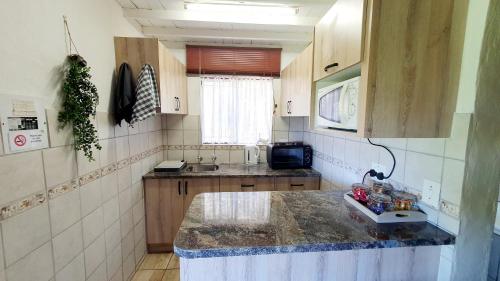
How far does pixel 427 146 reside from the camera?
103 cm

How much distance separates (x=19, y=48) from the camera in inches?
36.3

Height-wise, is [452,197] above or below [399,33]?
below

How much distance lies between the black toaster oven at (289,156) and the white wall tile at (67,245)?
186 centimetres

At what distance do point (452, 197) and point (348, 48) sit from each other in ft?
2.59

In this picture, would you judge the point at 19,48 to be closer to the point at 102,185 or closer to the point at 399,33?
the point at 102,185

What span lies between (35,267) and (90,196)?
471 mm

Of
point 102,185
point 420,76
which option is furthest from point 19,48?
point 420,76

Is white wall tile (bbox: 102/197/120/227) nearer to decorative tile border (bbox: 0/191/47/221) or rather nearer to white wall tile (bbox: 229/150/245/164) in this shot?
decorative tile border (bbox: 0/191/47/221)

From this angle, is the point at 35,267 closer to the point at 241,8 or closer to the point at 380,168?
the point at 380,168

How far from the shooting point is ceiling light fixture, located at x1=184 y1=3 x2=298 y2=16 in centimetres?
188

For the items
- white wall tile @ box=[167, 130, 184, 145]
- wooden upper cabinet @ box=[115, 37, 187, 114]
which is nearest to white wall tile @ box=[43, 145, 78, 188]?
wooden upper cabinet @ box=[115, 37, 187, 114]

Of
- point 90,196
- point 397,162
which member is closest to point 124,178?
point 90,196

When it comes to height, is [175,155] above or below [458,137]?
below

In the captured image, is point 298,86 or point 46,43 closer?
point 46,43
